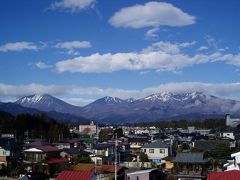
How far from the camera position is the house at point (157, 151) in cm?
5406

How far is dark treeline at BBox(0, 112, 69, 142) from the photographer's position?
81.4 metres

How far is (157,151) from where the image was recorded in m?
54.7

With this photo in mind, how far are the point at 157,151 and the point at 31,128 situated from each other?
1505 inches

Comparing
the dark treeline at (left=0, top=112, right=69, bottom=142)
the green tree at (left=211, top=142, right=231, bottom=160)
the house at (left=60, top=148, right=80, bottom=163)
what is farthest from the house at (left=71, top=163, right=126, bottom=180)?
the dark treeline at (left=0, top=112, right=69, bottom=142)

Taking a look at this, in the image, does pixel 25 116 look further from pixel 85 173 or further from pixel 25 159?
pixel 85 173

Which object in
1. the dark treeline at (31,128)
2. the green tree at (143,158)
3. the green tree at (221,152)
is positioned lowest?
the green tree at (143,158)

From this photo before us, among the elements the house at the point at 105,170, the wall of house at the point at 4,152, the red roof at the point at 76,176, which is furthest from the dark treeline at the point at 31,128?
the red roof at the point at 76,176

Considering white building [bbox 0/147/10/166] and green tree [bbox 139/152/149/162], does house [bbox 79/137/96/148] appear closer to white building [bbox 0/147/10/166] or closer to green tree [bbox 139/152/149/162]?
green tree [bbox 139/152/149/162]

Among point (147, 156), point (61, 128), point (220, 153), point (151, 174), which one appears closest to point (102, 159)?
point (147, 156)

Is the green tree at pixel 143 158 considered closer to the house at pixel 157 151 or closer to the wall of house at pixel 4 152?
the house at pixel 157 151

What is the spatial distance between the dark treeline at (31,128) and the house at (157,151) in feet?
94.9

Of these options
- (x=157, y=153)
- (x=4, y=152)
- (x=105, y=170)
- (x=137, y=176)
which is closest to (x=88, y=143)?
(x=157, y=153)

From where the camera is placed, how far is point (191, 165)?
1523 inches

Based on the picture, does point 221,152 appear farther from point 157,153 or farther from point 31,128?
point 31,128
